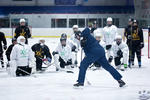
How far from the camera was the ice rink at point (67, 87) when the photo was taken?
486 cm

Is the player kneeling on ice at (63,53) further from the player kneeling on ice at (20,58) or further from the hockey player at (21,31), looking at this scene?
the player kneeling on ice at (20,58)

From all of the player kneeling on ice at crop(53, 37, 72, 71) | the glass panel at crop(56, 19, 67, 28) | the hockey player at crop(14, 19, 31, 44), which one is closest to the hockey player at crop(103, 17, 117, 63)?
the player kneeling on ice at crop(53, 37, 72, 71)

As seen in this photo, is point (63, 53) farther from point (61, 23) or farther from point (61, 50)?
point (61, 23)

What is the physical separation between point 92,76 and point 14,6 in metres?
20.7

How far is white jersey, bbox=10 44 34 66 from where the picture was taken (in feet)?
22.2

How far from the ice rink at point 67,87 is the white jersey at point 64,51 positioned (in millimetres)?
679

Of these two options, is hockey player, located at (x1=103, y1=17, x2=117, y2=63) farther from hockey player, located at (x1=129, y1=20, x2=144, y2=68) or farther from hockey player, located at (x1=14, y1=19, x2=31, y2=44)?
hockey player, located at (x1=14, y1=19, x2=31, y2=44)

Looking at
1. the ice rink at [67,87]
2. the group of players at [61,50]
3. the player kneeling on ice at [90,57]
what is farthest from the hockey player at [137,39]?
the player kneeling on ice at [90,57]

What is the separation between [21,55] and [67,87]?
5.16 ft

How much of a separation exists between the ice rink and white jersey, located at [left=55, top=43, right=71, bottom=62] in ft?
2.23

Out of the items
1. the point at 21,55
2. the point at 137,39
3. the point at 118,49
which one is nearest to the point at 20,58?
the point at 21,55

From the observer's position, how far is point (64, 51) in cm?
807

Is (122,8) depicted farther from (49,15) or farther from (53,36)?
(53,36)

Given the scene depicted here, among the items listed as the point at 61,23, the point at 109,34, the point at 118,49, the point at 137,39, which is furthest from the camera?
the point at 61,23
